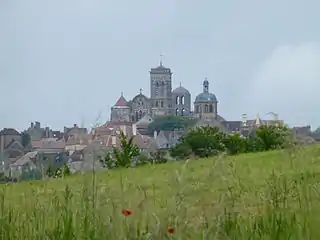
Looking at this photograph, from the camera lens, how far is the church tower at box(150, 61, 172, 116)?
119 metres

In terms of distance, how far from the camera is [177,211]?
2.64 metres

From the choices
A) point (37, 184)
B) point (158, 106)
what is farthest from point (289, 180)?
point (158, 106)

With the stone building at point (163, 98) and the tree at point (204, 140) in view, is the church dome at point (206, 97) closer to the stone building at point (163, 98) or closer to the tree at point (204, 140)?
the stone building at point (163, 98)

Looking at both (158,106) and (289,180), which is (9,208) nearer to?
(289,180)

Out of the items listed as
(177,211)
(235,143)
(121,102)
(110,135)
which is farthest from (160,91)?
(177,211)

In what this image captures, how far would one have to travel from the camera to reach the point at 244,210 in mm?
4152

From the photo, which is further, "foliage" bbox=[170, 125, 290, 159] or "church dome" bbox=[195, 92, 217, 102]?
"church dome" bbox=[195, 92, 217, 102]

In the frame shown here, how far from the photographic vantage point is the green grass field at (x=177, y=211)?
108 inches

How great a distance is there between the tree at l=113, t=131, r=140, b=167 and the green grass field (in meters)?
12.5

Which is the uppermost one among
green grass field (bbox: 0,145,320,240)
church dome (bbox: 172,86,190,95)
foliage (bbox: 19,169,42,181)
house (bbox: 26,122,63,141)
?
church dome (bbox: 172,86,190,95)

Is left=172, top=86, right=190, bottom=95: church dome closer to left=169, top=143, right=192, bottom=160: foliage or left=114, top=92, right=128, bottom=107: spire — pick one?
left=114, top=92, right=128, bottom=107: spire

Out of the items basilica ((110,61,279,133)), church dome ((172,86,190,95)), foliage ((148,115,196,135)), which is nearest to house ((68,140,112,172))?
foliage ((148,115,196,135))

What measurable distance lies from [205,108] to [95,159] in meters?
99.0

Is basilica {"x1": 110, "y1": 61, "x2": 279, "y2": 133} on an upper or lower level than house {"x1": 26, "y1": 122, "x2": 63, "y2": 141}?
upper
